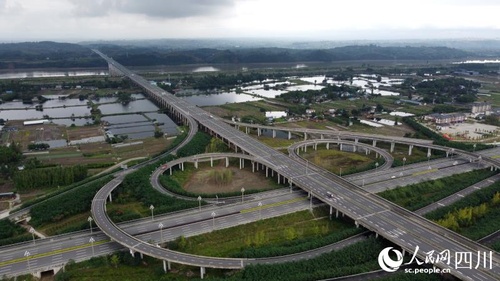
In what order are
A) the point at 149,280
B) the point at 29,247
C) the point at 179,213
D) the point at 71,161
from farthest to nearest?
the point at 71,161
the point at 179,213
the point at 29,247
the point at 149,280

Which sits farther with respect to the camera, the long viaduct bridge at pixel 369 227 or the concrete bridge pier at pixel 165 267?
the concrete bridge pier at pixel 165 267

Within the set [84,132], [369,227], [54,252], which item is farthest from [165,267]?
[84,132]

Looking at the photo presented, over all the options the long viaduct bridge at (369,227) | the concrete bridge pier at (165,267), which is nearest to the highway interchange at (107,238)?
the long viaduct bridge at (369,227)

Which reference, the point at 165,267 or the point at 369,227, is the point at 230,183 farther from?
the point at 369,227

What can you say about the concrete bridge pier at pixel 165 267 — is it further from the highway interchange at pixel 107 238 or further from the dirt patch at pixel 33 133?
the dirt patch at pixel 33 133

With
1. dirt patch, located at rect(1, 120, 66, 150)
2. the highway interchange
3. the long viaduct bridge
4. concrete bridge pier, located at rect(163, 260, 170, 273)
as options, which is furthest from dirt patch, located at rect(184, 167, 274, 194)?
dirt patch, located at rect(1, 120, 66, 150)

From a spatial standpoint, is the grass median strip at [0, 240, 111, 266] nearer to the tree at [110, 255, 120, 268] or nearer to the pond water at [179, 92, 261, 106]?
the tree at [110, 255, 120, 268]

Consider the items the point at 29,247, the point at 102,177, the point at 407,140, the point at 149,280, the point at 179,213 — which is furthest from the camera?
the point at 407,140

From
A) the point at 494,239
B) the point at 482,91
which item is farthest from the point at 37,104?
the point at 482,91

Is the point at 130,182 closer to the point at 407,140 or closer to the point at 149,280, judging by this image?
the point at 149,280
